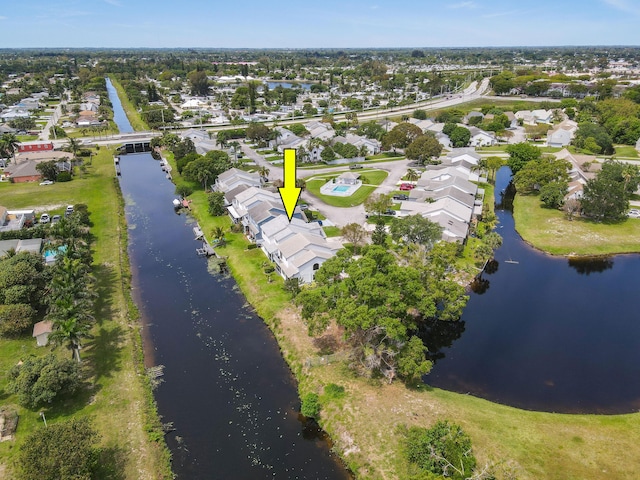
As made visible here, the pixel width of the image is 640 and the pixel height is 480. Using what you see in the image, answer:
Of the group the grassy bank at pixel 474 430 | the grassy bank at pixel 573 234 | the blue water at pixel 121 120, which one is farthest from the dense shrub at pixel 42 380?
the blue water at pixel 121 120

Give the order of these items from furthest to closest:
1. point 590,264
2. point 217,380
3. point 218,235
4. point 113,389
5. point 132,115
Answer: point 132,115
point 218,235
point 590,264
point 217,380
point 113,389

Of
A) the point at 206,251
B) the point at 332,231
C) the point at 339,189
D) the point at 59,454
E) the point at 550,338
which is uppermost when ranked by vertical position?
the point at 339,189

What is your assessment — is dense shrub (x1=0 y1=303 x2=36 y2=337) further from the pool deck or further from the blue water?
the blue water

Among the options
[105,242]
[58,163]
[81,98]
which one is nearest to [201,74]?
[81,98]

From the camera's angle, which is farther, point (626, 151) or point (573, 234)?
Result: point (626, 151)

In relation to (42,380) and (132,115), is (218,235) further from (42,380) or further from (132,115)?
(132,115)

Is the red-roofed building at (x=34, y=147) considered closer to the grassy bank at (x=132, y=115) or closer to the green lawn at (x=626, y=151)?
the grassy bank at (x=132, y=115)

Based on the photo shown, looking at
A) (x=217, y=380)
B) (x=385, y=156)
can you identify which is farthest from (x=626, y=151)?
(x=217, y=380)
